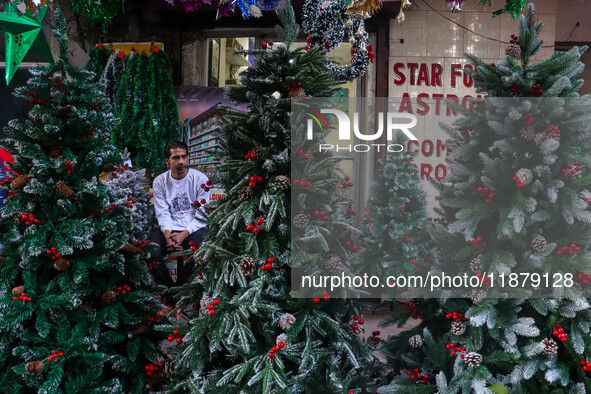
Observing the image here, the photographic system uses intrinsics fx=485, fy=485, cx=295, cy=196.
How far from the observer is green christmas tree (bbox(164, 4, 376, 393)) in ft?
6.91

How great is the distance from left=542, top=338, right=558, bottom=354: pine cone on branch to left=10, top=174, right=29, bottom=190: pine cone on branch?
2555mm

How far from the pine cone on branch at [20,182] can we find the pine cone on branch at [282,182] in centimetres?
133

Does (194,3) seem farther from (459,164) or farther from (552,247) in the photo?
(552,247)

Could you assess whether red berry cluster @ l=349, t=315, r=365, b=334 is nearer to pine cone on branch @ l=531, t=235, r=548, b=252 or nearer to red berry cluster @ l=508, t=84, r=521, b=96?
pine cone on branch @ l=531, t=235, r=548, b=252

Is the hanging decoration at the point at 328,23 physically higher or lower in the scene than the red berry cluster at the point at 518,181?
higher

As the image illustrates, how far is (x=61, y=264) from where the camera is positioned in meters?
2.44

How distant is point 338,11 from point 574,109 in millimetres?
1794

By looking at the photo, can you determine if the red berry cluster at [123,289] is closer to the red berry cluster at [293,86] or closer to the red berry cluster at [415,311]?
the red berry cluster at [293,86]

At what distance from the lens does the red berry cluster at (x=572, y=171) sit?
205 centimetres

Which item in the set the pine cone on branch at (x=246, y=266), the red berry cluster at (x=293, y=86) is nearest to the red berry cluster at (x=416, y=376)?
the pine cone on branch at (x=246, y=266)

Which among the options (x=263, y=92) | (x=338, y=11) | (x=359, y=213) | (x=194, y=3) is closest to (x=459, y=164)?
(x=263, y=92)

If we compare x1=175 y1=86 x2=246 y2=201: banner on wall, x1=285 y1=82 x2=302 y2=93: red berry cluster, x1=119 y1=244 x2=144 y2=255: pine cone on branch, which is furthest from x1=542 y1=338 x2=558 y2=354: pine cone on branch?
x1=175 y1=86 x2=246 y2=201: banner on wall

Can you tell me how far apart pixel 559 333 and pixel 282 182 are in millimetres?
1323

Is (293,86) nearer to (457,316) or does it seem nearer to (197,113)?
(457,316)
